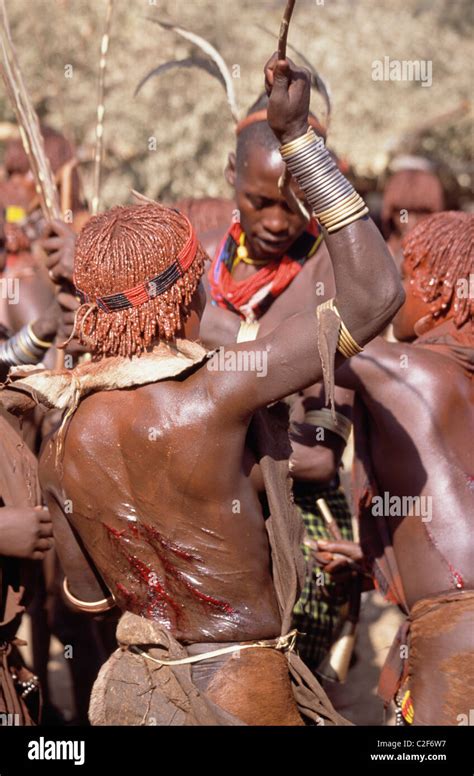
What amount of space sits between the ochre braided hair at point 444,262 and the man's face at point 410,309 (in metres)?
0.02

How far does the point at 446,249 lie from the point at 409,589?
1261mm

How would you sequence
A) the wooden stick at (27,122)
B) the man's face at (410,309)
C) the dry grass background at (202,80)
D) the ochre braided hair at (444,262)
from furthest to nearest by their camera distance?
the dry grass background at (202,80) → the wooden stick at (27,122) → the man's face at (410,309) → the ochre braided hair at (444,262)

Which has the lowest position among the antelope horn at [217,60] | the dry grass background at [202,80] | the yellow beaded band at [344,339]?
the yellow beaded band at [344,339]

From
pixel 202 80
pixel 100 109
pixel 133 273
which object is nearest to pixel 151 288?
pixel 133 273

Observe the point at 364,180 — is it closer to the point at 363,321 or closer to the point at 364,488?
the point at 364,488

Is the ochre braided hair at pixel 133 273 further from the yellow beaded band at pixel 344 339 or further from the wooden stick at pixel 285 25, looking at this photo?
the wooden stick at pixel 285 25

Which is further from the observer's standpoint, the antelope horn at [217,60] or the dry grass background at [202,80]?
the dry grass background at [202,80]

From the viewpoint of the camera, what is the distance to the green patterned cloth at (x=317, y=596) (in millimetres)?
4676

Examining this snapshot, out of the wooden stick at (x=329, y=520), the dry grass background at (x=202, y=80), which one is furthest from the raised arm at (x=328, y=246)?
the dry grass background at (x=202, y=80)

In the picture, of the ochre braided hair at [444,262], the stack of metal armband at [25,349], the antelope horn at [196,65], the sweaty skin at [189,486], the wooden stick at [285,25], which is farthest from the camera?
the antelope horn at [196,65]

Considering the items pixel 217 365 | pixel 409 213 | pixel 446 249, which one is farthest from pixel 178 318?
pixel 409 213

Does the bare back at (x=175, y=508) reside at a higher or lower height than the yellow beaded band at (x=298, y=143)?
lower

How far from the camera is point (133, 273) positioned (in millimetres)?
2967

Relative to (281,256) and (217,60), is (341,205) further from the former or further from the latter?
(217,60)
